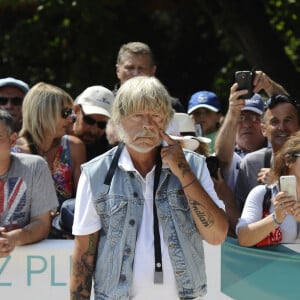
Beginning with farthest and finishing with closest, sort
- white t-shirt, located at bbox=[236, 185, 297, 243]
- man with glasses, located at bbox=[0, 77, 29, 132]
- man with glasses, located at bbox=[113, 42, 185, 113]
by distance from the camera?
man with glasses, located at bbox=[113, 42, 185, 113], man with glasses, located at bbox=[0, 77, 29, 132], white t-shirt, located at bbox=[236, 185, 297, 243]

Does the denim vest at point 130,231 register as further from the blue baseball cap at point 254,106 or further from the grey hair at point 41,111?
the blue baseball cap at point 254,106

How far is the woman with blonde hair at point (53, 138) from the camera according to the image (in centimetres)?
576

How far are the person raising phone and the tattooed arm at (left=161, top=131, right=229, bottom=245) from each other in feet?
2.89

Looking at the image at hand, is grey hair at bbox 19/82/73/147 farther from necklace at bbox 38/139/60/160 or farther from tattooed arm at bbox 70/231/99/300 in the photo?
tattooed arm at bbox 70/231/99/300

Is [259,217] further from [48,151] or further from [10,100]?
[10,100]

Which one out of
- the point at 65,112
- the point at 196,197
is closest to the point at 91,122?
the point at 65,112

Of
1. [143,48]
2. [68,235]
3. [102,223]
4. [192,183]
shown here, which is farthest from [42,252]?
[143,48]

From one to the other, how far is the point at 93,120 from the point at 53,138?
57cm

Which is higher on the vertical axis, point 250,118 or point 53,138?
point 250,118

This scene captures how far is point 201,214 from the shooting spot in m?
3.96

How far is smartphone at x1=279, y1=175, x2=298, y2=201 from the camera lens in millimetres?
4727

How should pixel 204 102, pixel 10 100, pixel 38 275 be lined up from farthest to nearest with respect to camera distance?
1. pixel 204 102
2. pixel 10 100
3. pixel 38 275

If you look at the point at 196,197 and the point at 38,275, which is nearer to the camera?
the point at 196,197

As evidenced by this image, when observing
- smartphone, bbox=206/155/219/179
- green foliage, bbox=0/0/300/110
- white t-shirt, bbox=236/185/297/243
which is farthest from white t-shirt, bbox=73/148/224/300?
green foliage, bbox=0/0/300/110
